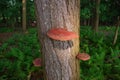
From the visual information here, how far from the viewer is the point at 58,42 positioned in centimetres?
222

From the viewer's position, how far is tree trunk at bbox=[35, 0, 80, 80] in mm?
2164

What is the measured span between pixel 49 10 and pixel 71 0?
32 centimetres

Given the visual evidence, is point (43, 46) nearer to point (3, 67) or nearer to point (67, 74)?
point (67, 74)

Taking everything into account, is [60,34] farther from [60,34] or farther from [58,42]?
[58,42]

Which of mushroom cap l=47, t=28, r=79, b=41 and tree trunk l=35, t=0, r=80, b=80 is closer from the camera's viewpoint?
mushroom cap l=47, t=28, r=79, b=41

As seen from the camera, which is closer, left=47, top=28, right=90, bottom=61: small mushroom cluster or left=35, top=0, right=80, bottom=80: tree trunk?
left=47, top=28, right=90, bottom=61: small mushroom cluster

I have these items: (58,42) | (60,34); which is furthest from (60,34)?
(58,42)

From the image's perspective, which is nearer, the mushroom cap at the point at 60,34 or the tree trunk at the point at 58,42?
the mushroom cap at the point at 60,34

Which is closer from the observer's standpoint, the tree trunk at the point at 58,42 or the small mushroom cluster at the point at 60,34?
the small mushroom cluster at the point at 60,34

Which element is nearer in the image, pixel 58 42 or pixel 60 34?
pixel 60 34

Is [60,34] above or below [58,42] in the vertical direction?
above

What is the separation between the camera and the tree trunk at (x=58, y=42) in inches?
85.2

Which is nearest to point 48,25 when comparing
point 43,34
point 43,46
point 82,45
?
point 43,34

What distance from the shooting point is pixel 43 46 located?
233 centimetres
